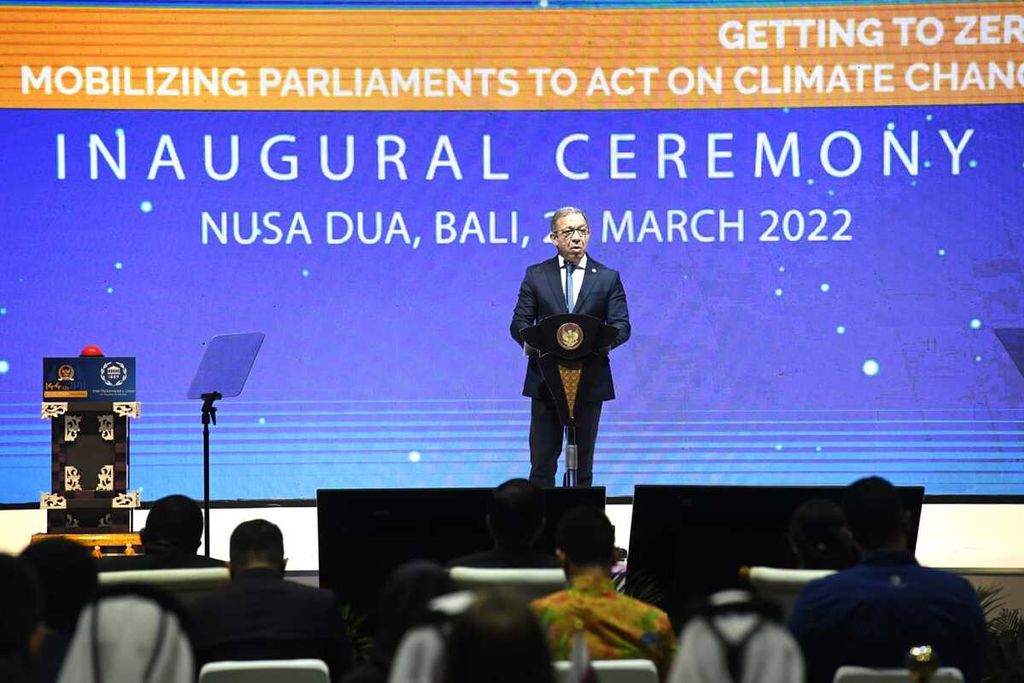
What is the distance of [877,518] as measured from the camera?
3588mm

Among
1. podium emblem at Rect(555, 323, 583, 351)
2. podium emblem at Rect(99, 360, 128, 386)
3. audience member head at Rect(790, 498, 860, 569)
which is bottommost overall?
audience member head at Rect(790, 498, 860, 569)

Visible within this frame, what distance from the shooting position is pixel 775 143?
28.3ft

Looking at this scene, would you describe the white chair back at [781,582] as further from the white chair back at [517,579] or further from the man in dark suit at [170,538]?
the man in dark suit at [170,538]

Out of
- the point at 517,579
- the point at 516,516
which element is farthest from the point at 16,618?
the point at 516,516

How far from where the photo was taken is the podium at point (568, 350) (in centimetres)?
645

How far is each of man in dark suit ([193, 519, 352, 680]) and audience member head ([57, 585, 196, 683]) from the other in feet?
2.22

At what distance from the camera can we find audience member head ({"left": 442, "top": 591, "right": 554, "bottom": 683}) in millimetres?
2014

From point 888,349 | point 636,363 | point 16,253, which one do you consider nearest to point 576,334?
point 636,363

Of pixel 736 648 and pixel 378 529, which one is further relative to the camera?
pixel 378 529

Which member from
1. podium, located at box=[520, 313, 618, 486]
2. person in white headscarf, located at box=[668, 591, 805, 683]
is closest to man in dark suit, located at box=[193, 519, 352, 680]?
person in white headscarf, located at box=[668, 591, 805, 683]

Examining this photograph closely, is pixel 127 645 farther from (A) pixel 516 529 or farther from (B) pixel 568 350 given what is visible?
(B) pixel 568 350

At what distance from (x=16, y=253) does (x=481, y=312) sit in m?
2.66

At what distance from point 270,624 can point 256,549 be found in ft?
0.88

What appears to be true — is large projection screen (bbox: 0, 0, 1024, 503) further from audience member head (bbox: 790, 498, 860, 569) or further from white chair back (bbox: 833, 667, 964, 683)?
white chair back (bbox: 833, 667, 964, 683)
